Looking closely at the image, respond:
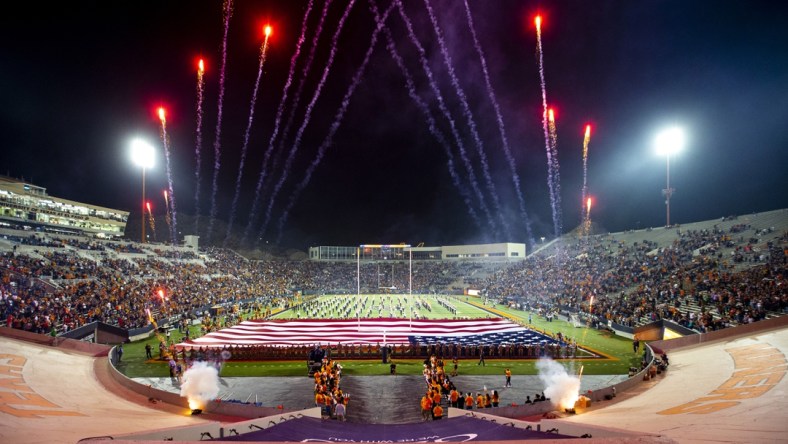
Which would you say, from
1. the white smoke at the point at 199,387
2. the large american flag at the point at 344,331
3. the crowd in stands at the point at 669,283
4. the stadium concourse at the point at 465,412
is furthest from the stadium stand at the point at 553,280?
the white smoke at the point at 199,387

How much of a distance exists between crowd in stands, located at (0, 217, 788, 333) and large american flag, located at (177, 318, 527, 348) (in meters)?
5.46

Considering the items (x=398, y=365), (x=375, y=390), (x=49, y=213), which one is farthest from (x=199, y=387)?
(x=49, y=213)

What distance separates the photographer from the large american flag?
29.3 metres

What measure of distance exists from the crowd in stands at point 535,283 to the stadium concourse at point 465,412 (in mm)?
4948

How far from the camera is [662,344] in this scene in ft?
82.7

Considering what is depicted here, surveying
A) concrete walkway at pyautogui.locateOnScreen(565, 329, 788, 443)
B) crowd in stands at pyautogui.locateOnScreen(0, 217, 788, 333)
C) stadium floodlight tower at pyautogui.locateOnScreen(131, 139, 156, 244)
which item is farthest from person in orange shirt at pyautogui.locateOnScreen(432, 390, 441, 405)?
stadium floodlight tower at pyautogui.locateOnScreen(131, 139, 156, 244)

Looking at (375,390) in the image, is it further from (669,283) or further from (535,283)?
(535,283)

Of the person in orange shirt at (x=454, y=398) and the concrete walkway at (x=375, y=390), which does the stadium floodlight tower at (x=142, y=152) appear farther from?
the person in orange shirt at (x=454, y=398)

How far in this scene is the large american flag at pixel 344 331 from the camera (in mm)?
29312

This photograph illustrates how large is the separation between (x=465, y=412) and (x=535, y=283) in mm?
50953

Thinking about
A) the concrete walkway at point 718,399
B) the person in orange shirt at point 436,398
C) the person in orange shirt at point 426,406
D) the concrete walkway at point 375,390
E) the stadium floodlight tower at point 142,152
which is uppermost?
the stadium floodlight tower at point 142,152

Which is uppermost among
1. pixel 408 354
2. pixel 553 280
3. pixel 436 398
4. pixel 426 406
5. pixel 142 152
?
pixel 142 152

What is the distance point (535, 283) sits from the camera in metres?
60.6

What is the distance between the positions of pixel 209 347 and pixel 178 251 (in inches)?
1690
